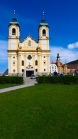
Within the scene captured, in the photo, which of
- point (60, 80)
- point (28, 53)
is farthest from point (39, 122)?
point (28, 53)

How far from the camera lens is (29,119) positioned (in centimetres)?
754

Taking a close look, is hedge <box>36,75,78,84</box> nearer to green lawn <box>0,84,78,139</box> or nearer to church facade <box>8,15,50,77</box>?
green lawn <box>0,84,78,139</box>

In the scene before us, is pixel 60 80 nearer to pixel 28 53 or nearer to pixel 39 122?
pixel 39 122

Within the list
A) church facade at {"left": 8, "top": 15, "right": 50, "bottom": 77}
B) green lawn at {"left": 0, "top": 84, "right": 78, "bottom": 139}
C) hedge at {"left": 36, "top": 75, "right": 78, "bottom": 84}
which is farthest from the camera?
church facade at {"left": 8, "top": 15, "right": 50, "bottom": 77}

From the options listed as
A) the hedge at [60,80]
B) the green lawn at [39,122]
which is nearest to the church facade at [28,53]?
the hedge at [60,80]

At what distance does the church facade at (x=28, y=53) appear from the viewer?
73562mm

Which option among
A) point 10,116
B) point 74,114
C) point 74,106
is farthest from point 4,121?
point 74,106

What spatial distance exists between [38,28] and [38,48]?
944 cm

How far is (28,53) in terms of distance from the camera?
7462cm

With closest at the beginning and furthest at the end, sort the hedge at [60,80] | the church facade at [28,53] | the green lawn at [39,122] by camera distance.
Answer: the green lawn at [39,122], the hedge at [60,80], the church facade at [28,53]

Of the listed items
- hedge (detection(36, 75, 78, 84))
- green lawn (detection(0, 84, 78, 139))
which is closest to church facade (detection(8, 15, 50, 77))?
hedge (detection(36, 75, 78, 84))

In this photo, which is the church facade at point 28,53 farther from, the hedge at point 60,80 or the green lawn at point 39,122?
the green lawn at point 39,122

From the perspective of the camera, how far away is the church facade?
7356 cm

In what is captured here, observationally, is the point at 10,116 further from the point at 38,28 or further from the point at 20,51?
the point at 38,28
